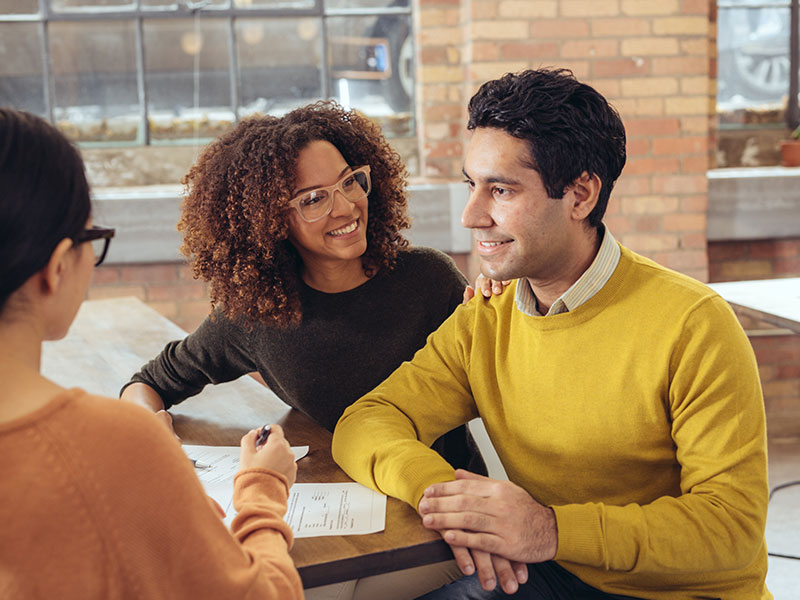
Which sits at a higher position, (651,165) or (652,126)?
(652,126)

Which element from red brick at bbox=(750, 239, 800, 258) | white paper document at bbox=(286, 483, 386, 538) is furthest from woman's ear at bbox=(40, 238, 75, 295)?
red brick at bbox=(750, 239, 800, 258)

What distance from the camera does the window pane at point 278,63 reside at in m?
4.05

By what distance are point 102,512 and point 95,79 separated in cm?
365

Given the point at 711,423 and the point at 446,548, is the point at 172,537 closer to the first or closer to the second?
the point at 446,548

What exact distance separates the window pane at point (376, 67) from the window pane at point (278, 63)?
0.30 ft

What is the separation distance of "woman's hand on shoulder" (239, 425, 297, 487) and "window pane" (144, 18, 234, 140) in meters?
3.00

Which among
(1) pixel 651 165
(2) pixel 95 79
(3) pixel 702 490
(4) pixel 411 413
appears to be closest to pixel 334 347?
(4) pixel 411 413

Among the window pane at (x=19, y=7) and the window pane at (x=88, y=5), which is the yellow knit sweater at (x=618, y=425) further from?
the window pane at (x=19, y=7)

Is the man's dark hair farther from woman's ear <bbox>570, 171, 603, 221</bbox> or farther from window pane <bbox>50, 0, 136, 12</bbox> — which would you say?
window pane <bbox>50, 0, 136, 12</bbox>

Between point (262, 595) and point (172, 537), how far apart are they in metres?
0.14

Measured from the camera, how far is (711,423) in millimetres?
1307

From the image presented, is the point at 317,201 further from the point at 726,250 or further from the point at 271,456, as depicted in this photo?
the point at 726,250

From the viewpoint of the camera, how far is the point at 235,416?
1.92m

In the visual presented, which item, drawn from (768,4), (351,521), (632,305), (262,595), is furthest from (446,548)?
(768,4)
